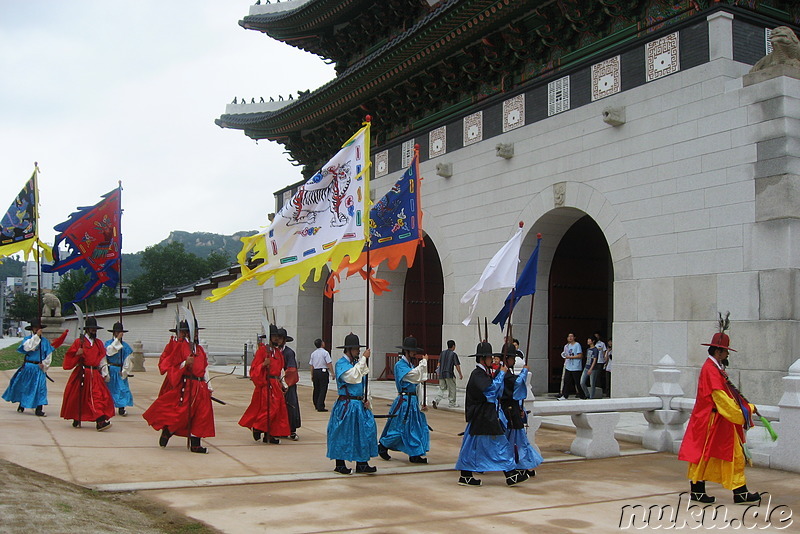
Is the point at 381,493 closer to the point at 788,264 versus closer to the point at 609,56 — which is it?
the point at 788,264

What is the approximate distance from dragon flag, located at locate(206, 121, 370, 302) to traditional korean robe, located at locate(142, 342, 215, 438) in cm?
130

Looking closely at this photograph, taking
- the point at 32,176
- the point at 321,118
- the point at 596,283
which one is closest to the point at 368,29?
the point at 321,118

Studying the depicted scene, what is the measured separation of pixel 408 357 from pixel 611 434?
306cm

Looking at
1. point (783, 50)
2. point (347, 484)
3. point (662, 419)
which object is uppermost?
point (783, 50)

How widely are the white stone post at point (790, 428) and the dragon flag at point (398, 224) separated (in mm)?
5038

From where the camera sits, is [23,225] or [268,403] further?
[23,225]

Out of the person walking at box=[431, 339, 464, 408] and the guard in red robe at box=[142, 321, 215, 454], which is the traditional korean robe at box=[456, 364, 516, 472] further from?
the person walking at box=[431, 339, 464, 408]

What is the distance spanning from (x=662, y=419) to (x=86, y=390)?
864 centimetres

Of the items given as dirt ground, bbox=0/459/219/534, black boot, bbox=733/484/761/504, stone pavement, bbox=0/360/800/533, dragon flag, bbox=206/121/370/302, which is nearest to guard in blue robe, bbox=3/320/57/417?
stone pavement, bbox=0/360/800/533

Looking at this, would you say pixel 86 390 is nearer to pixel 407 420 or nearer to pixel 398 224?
pixel 407 420

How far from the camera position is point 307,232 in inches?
395

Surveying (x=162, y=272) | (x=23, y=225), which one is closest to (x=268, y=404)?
(x=23, y=225)

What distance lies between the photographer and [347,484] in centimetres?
819

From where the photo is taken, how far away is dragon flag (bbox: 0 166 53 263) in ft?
48.2
